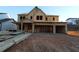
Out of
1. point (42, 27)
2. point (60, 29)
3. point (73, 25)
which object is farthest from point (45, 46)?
point (73, 25)

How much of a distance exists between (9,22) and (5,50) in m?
6.19

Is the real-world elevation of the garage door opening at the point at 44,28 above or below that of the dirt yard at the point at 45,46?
above

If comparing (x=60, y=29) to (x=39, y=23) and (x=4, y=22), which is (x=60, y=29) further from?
(x=4, y=22)

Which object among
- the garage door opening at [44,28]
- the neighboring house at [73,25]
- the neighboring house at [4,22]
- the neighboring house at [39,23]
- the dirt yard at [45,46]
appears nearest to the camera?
the dirt yard at [45,46]

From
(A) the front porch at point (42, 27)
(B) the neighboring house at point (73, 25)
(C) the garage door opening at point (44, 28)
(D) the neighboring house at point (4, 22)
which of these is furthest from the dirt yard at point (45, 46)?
(C) the garage door opening at point (44, 28)

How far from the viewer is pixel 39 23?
53.7 feet

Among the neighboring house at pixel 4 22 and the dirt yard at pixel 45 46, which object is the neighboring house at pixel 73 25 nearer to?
the neighboring house at pixel 4 22

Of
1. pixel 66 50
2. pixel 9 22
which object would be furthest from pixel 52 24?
pixel 66 50

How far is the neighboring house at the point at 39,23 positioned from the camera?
16.4 m

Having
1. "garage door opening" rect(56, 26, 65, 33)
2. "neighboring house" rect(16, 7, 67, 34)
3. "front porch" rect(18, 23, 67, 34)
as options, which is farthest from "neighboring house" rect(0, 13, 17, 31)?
"garage door opening" rect(56, 26, 65, 33)

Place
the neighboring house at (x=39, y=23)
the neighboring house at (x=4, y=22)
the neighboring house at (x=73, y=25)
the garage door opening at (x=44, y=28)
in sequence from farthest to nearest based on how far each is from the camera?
the garage door opening at (x=44, y=28), the neighboring house at (x=39, y=23), the neighboring house at (x=73, y=25), the neighboring house at (x=4, y=22)

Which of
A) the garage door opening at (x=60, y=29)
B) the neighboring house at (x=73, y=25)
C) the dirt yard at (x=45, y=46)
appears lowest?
the dirt yard at (x=45, y=46)

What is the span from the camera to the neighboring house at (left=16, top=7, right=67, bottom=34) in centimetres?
1638
